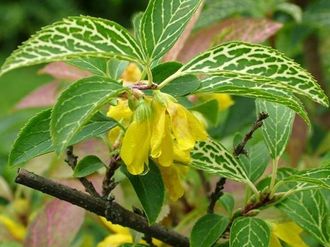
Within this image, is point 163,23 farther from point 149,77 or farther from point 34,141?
point 34,141

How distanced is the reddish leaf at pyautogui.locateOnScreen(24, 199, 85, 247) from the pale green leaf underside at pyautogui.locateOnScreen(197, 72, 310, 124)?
34 cm

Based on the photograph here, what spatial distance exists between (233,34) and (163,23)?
454 mm

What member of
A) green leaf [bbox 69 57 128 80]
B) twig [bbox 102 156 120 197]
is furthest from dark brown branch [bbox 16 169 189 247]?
green leaf [bbox 69 57 128 80]

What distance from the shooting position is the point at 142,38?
63cm

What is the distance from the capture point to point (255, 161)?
816mm

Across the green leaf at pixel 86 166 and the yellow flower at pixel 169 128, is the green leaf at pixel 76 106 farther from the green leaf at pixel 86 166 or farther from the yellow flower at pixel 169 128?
the green leaf at pixel 86 166

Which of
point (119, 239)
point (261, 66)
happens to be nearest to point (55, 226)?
point (119, 239)

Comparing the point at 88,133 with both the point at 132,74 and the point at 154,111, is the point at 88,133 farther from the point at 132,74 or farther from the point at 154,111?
the point at 132,74

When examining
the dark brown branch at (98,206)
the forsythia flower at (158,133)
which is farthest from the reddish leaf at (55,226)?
the forsythia flower at (158,133)

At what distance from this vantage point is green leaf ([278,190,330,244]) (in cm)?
73

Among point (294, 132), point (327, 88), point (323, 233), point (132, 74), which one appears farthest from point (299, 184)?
point (327, 88)

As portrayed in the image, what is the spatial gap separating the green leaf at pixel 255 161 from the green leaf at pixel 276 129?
0.04 metres

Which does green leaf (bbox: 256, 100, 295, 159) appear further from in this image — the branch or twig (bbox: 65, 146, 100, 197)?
twig (bbox: 65, 146, 100, 197)

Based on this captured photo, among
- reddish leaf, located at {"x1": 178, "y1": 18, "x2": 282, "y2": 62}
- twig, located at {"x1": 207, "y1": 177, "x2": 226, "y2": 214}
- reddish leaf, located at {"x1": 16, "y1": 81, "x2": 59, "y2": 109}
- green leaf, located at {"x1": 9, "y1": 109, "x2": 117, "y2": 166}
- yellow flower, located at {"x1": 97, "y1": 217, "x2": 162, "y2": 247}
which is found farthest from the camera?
reddish leaf, located at {"x1": 16, "y1": 81, "x2": 59, "y2": 109}
